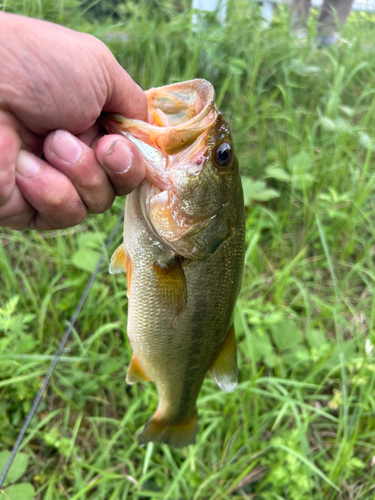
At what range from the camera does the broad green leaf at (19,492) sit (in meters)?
1.58

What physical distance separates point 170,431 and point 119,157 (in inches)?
48.7

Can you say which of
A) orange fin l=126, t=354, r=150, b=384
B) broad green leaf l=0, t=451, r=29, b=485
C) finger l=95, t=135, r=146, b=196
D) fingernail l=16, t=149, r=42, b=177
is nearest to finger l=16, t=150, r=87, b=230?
fingernail l=16, t=149, r=42, b=177

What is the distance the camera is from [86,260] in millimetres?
2102

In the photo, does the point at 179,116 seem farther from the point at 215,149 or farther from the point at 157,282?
the point at 157,282

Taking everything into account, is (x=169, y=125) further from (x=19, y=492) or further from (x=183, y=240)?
(x=19, y=492)


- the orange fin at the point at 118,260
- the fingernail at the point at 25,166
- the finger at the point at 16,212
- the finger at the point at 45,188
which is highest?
the fingernail at the point at 25,166

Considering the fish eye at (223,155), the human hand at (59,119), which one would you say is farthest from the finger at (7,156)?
the fish eye at (223,155)

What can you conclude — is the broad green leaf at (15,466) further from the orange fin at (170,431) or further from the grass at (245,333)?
the orange fin at (170,431)

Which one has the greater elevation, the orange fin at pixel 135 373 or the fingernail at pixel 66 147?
the fingernail at pixel 66 147

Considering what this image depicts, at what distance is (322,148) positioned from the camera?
9.66 feet

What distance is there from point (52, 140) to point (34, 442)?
1.75 metres

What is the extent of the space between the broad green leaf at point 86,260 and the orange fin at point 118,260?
78 cm

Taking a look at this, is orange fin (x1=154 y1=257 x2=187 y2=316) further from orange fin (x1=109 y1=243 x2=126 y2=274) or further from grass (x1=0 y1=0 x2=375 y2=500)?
grass (x1=0 y1=0 x2=375 y2=500)

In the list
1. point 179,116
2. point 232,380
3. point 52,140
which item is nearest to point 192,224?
point 179,116
